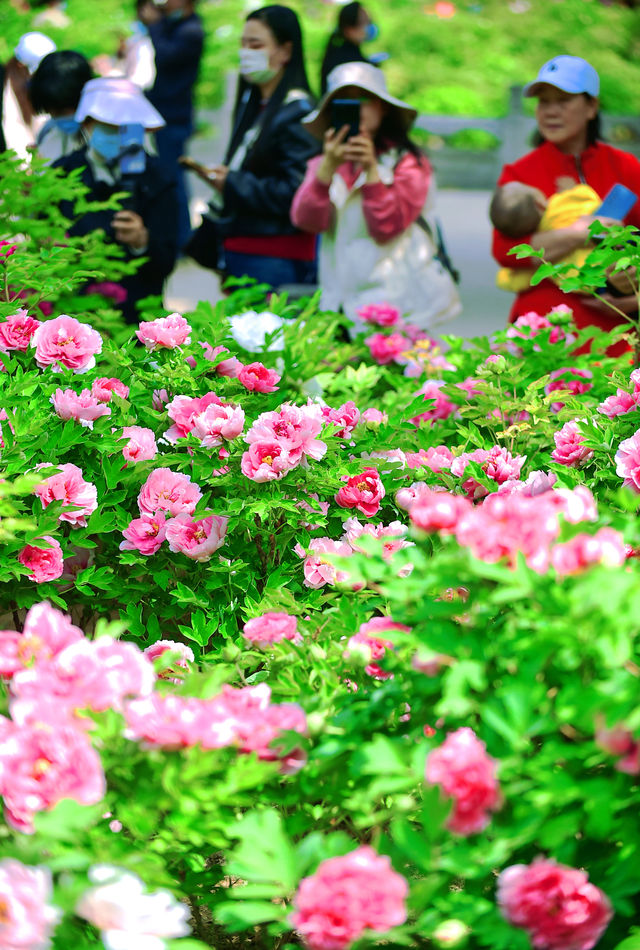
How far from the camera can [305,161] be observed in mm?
5039

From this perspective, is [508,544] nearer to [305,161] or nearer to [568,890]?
[568,890]

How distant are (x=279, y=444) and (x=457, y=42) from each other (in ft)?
61.0

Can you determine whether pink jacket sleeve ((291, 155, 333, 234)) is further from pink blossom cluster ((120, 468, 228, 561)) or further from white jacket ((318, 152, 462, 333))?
pink blossom cluster ((120, 468, 228, 561))

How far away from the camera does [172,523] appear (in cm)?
226

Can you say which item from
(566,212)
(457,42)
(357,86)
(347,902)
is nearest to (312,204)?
(357,86)

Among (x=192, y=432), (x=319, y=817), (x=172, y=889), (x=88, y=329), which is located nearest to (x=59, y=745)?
(x=172, y=889)

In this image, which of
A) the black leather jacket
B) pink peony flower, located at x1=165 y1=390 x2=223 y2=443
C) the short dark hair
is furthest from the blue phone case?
the short dark hair

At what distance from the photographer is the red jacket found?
165 inches

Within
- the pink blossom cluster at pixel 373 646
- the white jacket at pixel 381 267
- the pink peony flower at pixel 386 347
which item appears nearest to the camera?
the pink blossom cluster at pixel 373 646

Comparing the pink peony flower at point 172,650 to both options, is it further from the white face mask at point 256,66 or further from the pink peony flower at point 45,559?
the white face mask at point 256,66

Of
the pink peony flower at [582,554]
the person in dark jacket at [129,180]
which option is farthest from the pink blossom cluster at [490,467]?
the person in dark jacket at [129,180]

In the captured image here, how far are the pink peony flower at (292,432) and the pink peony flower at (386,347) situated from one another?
171 centimetres

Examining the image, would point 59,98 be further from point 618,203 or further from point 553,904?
point 553,904

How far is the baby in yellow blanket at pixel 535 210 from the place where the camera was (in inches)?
162
